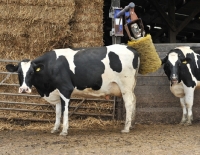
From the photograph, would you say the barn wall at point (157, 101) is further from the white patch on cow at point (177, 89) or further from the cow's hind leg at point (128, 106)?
the cow's hind leg at point (128, 106)

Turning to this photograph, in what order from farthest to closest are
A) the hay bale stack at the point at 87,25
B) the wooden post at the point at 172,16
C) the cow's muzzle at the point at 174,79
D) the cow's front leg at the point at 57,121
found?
1. the wooden post at the point at 172,16
2. the hay bale stack at the point at 87,25
3. the cow's muzzle at the point at 174,79
4. the cow's front leg at the point at 57,121

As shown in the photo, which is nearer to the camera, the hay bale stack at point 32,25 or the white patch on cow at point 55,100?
the white patch on cow at point 55,100

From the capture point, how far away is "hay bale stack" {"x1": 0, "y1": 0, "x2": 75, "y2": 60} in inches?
331

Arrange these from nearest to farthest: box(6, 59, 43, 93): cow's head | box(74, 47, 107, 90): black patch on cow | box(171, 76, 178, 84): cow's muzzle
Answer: box(6, 59, 43, 93): cow's head < box(74, 47, 107, 90): black patch on cow < box(171, 76, 178, 84): cow's muzzle

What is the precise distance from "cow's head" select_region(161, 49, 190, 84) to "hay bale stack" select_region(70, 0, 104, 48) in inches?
54.5

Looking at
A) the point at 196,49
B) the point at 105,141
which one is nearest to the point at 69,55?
the point at 105,141

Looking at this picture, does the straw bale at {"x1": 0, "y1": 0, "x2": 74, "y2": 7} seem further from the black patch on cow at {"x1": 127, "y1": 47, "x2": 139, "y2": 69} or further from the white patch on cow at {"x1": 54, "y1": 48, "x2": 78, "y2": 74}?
the black patch on cow at {"x1": 127, "y1": 47, "x2": 139, "y2": 69}

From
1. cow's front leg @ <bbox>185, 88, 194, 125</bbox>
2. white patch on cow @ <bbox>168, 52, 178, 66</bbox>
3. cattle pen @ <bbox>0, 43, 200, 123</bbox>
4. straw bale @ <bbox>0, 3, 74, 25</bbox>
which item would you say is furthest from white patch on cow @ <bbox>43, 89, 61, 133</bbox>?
cow's front leg @ <bbox>185, 88, 194, 125</bbox>

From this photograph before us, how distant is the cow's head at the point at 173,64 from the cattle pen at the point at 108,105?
1.78 ft

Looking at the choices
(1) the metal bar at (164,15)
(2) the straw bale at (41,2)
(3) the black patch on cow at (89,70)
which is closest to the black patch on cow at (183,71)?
(3) the black patch on cow at (89,70)

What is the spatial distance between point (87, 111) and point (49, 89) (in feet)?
4.52

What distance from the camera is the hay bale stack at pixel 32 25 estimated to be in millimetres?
8406

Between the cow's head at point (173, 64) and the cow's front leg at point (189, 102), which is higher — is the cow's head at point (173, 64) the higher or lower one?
the higher one

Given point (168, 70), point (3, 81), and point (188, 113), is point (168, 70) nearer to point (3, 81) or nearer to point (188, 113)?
point (188, 113)
